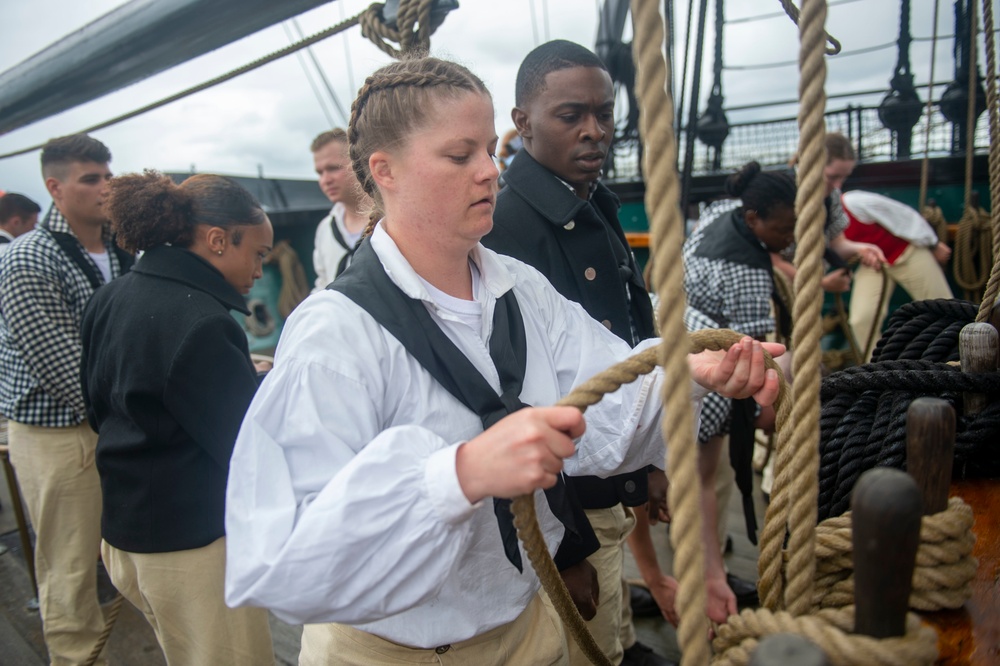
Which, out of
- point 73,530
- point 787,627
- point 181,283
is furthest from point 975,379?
point 73,530

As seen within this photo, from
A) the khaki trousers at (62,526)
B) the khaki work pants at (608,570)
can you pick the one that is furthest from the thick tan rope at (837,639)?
the khaki trousers at (62,526)

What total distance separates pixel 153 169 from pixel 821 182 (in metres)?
1.81

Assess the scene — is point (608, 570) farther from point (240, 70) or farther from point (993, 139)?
point (240, 70)

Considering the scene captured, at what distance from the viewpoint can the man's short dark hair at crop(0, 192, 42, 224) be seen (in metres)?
4.53

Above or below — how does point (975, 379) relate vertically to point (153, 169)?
below

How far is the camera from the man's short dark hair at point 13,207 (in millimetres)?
4527

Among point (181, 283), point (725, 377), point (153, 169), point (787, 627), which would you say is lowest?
point (787, 627)

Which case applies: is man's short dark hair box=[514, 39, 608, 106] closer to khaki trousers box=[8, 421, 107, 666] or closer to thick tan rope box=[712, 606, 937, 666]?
thick tan rope box=[712, 606, 937, 666]

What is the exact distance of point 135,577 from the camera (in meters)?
1.81

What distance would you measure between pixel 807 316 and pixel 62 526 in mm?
2593

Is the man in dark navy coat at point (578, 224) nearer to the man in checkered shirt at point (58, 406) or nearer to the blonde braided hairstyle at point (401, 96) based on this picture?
the blonde braided hairstyle at point (401, 96)

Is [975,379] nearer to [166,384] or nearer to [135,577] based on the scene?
[166,384]

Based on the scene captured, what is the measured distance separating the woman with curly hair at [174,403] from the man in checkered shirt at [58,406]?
538 mm

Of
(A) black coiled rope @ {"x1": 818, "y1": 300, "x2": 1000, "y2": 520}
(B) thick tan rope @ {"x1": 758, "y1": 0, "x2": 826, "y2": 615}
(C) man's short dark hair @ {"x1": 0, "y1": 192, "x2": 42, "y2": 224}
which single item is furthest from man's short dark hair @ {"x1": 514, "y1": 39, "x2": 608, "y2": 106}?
(C) man's short dark hair @ {"x1": 0, "y1": 192, "x2": 42, "y2": 224}
